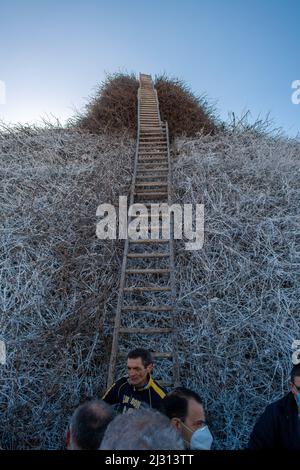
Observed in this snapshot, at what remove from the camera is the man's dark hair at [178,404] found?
2362 millimetres

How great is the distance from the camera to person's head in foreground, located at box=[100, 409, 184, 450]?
50.1 inches

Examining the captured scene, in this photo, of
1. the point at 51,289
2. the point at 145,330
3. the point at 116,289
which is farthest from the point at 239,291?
the point at 51,289

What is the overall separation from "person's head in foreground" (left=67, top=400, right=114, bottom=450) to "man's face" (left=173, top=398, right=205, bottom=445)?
1.85 feet

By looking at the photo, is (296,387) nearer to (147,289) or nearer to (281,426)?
(281,426)

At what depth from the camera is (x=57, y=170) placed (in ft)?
24.6

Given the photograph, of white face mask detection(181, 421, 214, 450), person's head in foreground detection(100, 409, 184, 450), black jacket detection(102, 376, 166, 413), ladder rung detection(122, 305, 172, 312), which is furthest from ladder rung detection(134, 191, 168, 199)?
person's head in foreground detection(100, 409, 184, 450)

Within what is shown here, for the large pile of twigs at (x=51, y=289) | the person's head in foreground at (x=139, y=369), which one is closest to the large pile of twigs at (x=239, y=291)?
the large pile of twigs at (x=51, y=289)

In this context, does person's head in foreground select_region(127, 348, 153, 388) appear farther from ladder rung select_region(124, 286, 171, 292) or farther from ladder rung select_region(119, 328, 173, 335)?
ladder rung select_region(124, 286, 171, 292)

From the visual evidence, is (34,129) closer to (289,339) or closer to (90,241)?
(90,241)

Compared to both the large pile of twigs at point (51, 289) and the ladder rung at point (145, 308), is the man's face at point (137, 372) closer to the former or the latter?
the large pile of twigs at point (51, 289)

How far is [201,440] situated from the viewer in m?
2.27

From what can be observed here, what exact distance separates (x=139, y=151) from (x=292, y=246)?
15.7 feet

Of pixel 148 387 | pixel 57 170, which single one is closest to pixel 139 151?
pixel 57 170

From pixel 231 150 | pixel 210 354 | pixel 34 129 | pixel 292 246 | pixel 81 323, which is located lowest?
pixel 210 354
